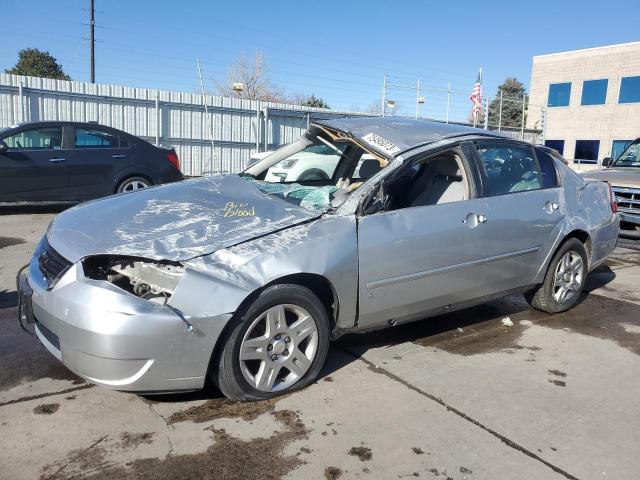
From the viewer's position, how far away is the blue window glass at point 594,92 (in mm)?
31922

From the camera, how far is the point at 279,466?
262cm

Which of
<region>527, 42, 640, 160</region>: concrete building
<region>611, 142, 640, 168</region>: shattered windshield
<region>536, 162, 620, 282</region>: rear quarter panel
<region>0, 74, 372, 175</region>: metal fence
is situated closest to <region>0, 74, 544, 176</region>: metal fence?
<region>0, 74, 372, 175</region>: metal fence

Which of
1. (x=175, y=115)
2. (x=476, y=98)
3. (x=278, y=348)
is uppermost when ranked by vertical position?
(x=476, y=98)

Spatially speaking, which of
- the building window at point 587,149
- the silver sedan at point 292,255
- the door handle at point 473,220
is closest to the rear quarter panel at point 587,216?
the silver sedan at point 292,255

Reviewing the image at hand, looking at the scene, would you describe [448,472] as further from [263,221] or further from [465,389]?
[263,221]

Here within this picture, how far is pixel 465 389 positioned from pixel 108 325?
2.17 meters

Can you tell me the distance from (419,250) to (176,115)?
46.5 feet

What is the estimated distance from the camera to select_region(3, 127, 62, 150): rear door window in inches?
338

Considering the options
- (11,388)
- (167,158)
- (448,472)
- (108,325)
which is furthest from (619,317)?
(167,158)

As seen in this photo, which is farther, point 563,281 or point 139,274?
point 563,281

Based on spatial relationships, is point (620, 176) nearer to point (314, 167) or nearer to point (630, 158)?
point (630, 158)

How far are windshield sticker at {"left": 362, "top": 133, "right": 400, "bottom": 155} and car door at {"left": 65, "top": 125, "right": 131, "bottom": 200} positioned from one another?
6.39 meters

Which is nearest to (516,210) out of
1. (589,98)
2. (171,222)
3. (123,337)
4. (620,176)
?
(171,222)

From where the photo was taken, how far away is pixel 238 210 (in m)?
3.45
